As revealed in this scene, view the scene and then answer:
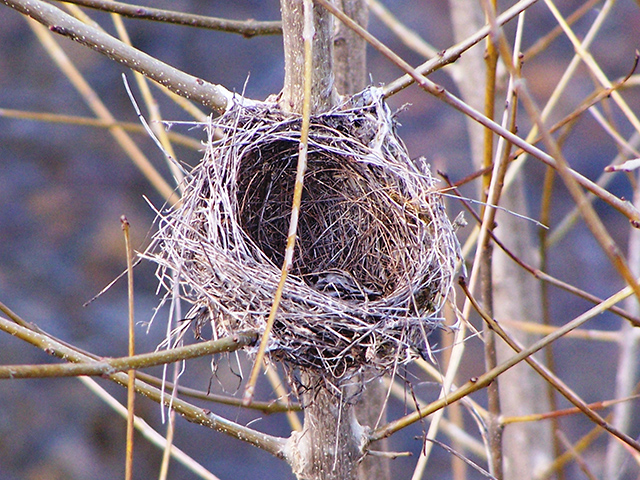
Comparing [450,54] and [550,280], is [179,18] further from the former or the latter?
[550,280]

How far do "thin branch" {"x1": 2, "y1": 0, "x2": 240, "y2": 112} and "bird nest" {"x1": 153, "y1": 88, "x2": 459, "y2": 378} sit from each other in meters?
0.09

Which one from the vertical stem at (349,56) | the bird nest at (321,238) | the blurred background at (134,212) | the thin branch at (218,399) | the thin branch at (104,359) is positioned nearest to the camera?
the thin branch at (104,359)

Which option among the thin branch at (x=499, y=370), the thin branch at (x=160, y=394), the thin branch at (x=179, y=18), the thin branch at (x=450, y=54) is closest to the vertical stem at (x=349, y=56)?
the thin branch at (x=179, y=18)

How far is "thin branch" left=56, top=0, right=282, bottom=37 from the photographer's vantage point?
1.07 m

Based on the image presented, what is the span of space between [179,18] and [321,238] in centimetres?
53

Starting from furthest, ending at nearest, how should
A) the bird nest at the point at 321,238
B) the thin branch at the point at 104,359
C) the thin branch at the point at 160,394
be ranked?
the bird nest at the point at 321,238 < the thin branch at the point at 160,394 < the thin branch at the point at 104,359

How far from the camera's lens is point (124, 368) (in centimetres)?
68

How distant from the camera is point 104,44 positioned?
0.99m

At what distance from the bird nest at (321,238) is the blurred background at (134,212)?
5.79ft

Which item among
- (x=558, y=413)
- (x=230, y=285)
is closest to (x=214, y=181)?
(x=230, y=285)

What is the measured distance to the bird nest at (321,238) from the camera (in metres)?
0.92

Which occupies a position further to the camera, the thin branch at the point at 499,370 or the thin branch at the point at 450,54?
the thin branch at the point at 450,54

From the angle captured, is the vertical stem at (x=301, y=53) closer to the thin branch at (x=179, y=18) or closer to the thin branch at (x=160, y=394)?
the thin branch at (x=179, y=18)

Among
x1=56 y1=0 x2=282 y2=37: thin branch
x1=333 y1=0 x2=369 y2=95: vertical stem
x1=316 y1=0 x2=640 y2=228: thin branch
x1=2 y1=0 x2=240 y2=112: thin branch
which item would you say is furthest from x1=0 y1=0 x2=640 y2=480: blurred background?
x1=316 y1=0 x2=640 y2=228: thin branch
